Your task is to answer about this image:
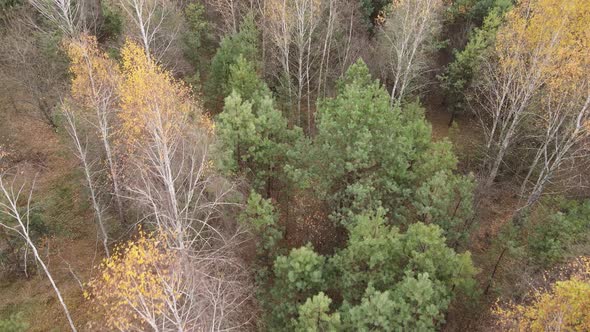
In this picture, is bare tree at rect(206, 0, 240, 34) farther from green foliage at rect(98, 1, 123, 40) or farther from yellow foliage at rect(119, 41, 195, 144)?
yellow foliage at rect(119, 41, 195, 144)

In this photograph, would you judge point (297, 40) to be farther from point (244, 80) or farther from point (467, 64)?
point (467, 64)

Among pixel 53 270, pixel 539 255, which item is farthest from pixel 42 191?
pixel 539 255

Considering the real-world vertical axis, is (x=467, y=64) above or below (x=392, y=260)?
above

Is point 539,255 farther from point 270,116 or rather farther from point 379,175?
point 270,116

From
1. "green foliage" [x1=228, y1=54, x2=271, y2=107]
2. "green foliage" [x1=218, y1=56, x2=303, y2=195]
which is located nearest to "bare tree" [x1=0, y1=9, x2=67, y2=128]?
"green foliage" [x1=228, y1=54, x2=271, y2=107]

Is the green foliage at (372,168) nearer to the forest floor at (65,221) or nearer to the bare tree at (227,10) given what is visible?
the forest floor at (65,221)

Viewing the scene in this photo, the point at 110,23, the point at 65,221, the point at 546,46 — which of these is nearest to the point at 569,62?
the point at 546,46
